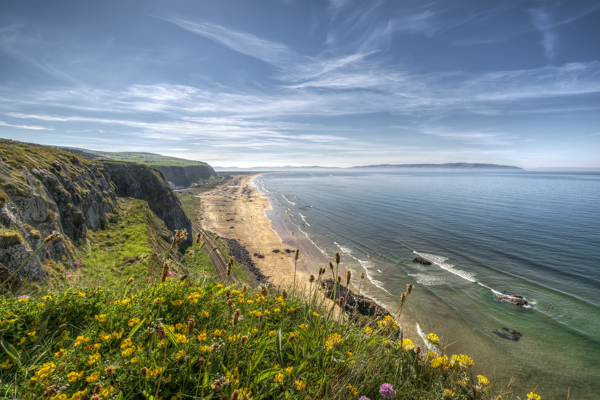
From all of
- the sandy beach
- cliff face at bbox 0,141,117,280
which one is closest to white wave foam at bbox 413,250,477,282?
the sandy beach

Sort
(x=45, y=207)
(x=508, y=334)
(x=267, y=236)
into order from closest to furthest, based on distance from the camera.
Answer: (x=45, y=207)
(x=508, y=334)
(x=267, y=236)

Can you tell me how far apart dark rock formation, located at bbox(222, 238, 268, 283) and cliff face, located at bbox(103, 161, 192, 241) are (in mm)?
11021

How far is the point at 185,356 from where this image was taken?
3041 millimetres

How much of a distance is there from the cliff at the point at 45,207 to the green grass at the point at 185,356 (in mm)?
6607

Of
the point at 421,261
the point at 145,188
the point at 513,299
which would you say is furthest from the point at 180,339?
the point at 145,188

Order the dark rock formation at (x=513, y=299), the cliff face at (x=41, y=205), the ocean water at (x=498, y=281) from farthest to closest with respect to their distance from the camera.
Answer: the dark rock formation at (x=513, y=299) < the ocean water at (x=498, y=281) < the cliff face at (x=41, y=205)

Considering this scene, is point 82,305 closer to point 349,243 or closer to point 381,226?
point 349,243

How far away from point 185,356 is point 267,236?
51117 mm

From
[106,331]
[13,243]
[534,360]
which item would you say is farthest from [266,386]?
[534,360]

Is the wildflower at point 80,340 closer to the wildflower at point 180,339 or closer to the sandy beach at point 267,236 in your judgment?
the wildflower at point 180,339

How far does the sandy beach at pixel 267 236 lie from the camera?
36125 millimetres

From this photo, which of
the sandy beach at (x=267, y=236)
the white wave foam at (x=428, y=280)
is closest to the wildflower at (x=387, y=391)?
the sandy beach at (x=267, y=236)

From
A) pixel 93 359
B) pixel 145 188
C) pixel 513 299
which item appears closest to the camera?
pixel 93 359

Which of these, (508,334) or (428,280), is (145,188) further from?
(508,334)
